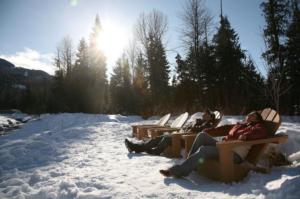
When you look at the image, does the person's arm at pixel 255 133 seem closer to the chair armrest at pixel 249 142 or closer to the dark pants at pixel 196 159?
the chair armrest at pixel 249 142

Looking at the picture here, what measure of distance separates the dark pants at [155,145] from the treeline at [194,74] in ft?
23.1

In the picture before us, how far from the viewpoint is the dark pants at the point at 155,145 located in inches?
233

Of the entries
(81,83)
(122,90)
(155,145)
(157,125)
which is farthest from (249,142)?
(81,83)

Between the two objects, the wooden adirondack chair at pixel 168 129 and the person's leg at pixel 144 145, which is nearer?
the person's leg at pixel 144 145

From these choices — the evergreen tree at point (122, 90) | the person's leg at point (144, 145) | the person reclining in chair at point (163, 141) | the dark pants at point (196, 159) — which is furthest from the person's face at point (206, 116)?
the evergreen tree at point (122, 90)

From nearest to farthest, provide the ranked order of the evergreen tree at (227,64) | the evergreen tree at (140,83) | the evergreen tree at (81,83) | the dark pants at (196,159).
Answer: the dark pants at (196,159), the evergreen tree at (227,64), the evergreen tree at (140,83), the evergreen tree at (81,83)

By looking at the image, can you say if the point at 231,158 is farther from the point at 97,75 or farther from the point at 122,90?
the point at 97,75

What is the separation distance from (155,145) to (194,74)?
18.5 meters

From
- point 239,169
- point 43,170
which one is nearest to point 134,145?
point 43,170

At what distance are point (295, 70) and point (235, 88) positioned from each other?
17.6 ft

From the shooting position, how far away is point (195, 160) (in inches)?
147

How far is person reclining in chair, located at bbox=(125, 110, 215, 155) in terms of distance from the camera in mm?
5918

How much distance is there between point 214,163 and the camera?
12.3 ft

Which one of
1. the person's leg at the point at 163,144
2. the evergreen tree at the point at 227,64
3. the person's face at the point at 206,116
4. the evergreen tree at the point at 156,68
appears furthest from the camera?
Result: the evergreen tree at the point at 156,68
